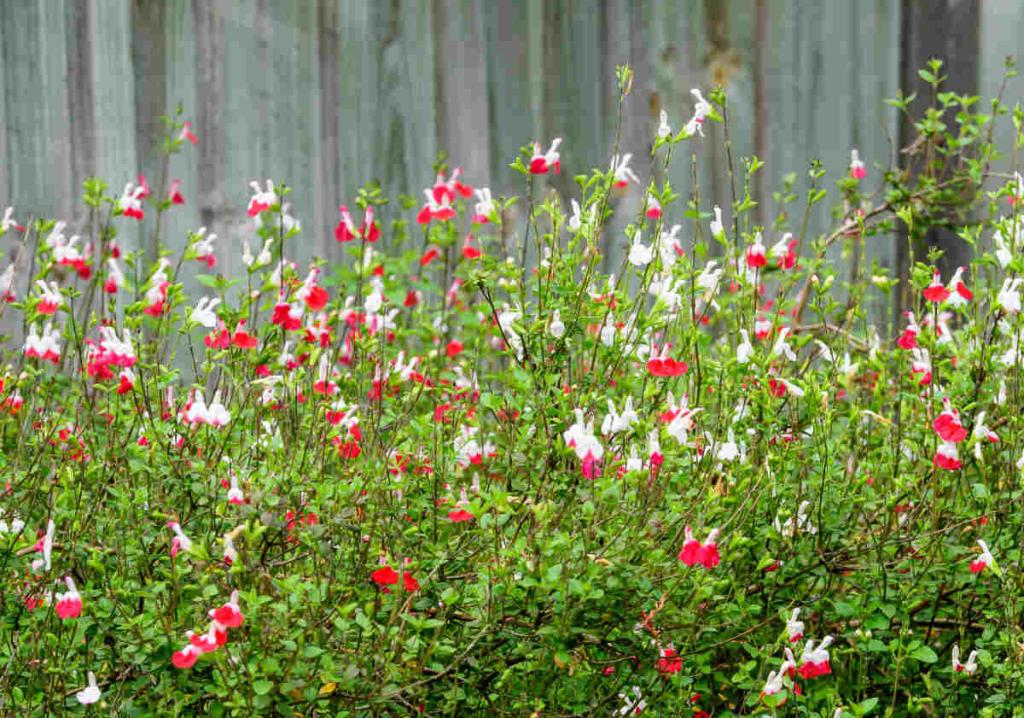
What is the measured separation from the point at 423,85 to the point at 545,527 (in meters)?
2.34

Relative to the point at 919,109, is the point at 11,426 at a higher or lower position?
lower

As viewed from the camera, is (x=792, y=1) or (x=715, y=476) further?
(x=792, y=1)

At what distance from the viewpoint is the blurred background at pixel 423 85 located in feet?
13.0

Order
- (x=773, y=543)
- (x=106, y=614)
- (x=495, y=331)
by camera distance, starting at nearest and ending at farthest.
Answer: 1. (x=106, y=614)
2. (x=773, y=543)
3. (x=495, y=331)

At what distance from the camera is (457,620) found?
233 cm

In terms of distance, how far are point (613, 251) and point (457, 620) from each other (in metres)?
2.29

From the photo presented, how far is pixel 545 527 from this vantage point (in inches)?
88.8

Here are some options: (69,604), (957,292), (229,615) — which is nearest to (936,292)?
(957,292)

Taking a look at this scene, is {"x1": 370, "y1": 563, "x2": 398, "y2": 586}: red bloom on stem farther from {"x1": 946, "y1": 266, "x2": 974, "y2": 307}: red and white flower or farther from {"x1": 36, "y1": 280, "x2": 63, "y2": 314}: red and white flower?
{"x1": 946, "y1": 266, "x2": 974, "y2": 307}: red and white flower

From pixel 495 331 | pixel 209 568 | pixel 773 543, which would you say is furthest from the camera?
pixel 495 331

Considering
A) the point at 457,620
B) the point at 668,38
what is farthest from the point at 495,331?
the point at 668,38

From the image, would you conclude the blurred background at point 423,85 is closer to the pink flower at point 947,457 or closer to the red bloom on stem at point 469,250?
the red bloom on stem at point 469,250

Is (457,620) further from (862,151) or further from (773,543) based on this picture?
(862,151)

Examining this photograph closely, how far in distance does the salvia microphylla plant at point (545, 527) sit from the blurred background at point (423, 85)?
1.06 metres
